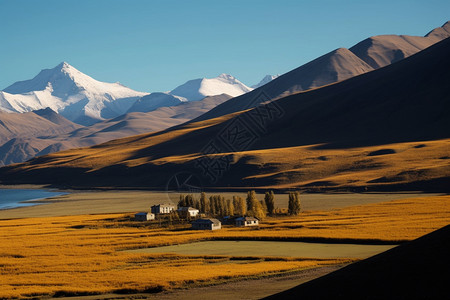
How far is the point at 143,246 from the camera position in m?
88.2

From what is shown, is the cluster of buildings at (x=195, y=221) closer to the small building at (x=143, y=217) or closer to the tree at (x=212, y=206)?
the small building at (x=143, y=217)

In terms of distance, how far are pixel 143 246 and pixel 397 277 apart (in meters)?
51.7

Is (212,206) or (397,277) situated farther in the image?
(212,206)

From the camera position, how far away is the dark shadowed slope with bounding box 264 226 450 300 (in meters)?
39.7

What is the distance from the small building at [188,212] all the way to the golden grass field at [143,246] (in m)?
10.5

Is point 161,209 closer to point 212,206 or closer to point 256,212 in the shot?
point 212,206

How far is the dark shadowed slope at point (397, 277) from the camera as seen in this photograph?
39.7m

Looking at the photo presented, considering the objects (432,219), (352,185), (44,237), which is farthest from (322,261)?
(352,185)

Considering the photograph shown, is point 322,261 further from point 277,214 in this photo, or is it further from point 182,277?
point 277,214

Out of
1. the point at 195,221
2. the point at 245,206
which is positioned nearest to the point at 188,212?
the point at 245,206

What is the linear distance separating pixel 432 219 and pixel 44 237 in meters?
61.8

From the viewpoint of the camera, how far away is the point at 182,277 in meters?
62.4

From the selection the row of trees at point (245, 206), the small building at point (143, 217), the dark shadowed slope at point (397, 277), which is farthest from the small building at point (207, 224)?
the dark shadowed slope at point (397, 277)

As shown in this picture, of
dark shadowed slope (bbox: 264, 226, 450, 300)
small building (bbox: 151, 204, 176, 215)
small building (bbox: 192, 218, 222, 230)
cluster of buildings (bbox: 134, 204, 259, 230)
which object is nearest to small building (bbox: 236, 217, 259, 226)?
cluster of buildings (bbox: 134, 204, 259, 230)
